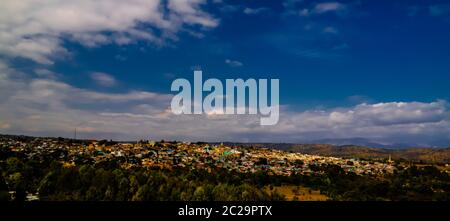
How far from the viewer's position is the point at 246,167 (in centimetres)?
13538

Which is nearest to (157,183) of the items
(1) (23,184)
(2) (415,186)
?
(1) (23,184)

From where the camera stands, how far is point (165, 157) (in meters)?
147

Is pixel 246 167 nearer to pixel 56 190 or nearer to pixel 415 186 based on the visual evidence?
pixel 415 186

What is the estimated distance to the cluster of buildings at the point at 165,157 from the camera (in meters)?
128

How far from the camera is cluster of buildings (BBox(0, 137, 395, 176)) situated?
128 m

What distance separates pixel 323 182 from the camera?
10881 centimetres

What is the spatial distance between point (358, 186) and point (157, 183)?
47452 mm

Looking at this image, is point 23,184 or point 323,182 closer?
point 23,184
